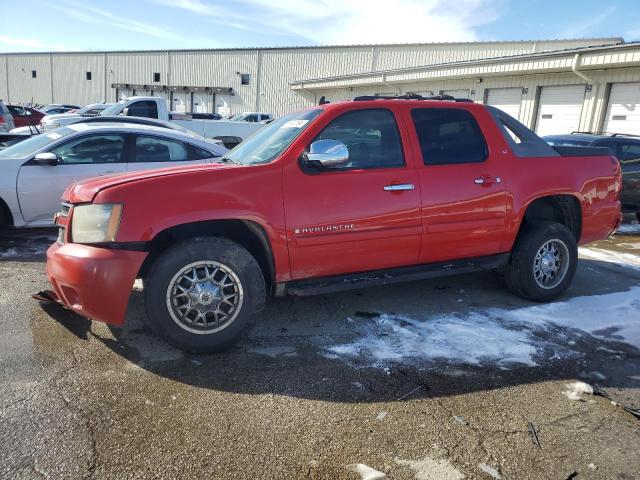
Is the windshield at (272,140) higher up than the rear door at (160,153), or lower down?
higher up

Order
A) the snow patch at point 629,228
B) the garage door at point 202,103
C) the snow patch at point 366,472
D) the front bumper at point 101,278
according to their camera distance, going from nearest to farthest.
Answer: the snow patch at point 366,472 → the front bumper at point 101,278 → the snow patch at point 629,228 → the garage door at point 202,103

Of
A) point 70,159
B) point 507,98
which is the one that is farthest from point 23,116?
point 507,98

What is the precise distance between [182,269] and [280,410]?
1178mm

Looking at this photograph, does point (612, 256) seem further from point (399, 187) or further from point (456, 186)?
point (399, 187)

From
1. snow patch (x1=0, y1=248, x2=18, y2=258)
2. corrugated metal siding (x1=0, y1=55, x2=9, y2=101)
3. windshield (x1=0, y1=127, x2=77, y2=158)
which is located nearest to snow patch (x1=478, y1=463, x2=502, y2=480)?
snow patch (x1=0, y1=248, x2=18, y2=258)

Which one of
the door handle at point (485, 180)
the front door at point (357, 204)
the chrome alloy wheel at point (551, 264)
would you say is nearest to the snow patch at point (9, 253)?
Answer: the front door at point (357, 204)

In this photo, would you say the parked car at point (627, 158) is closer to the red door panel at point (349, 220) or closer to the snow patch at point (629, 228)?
the snow patch at point (629, 228)

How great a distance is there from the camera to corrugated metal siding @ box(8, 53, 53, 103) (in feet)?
196

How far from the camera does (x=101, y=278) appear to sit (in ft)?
10.2

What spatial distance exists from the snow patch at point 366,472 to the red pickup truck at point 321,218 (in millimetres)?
1427

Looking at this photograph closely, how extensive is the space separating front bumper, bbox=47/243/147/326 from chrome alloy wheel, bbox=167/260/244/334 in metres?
0.29

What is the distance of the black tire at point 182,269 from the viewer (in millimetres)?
3256

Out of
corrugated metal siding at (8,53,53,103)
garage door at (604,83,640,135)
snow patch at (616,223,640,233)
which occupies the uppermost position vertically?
corrugated metal siding at (8,53,53,103)

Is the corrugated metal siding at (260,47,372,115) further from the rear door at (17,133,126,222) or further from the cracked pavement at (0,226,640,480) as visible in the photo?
the cracked pavement at (0,226,640,480)
